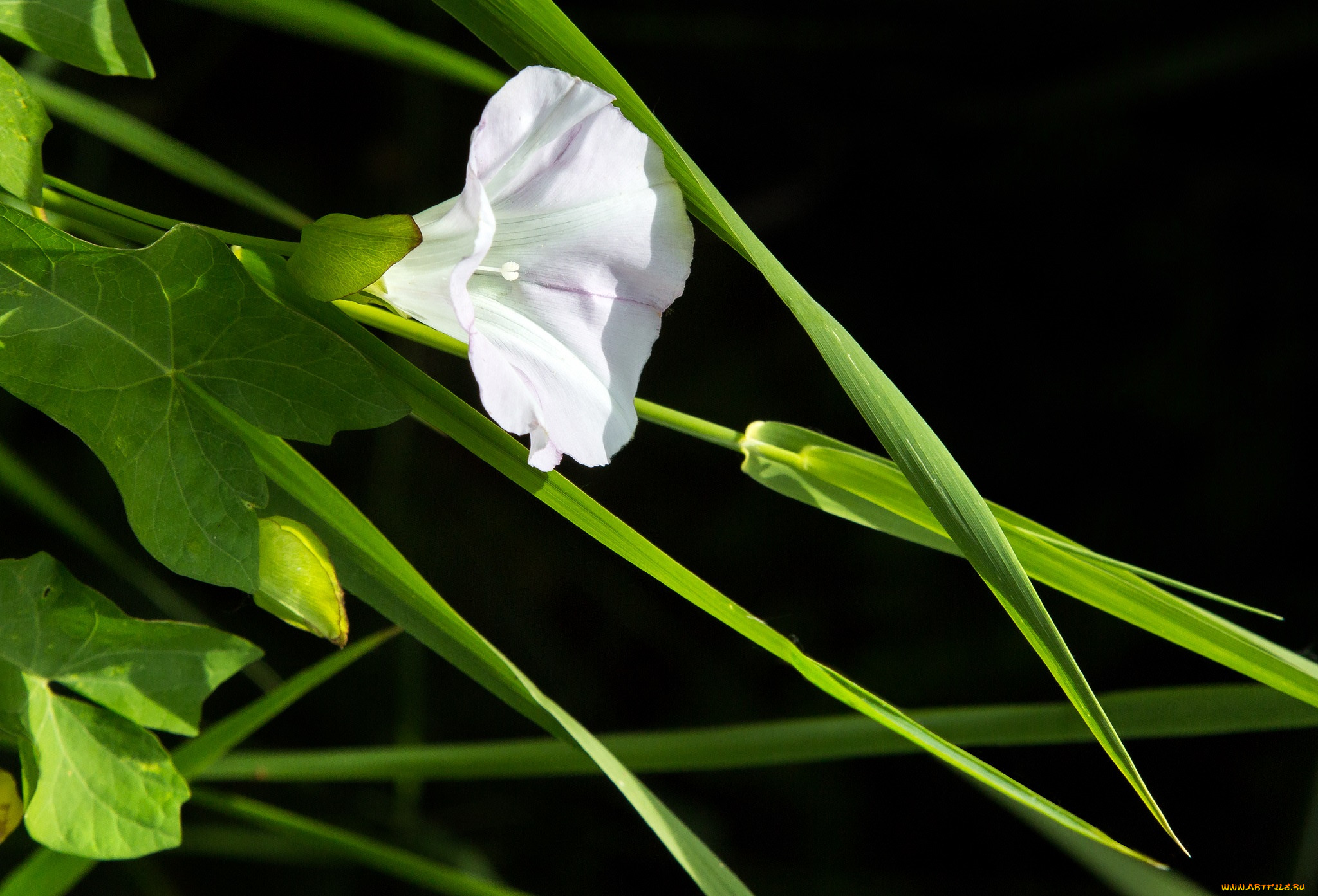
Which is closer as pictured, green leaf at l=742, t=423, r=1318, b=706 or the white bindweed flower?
the white bindweed flower

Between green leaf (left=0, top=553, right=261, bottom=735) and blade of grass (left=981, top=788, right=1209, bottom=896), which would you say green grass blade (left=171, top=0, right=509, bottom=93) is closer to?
green leaf (left=0, top=553, right=261, bottom=735)

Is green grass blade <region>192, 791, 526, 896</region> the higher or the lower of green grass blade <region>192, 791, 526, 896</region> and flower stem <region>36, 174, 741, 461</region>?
the lower

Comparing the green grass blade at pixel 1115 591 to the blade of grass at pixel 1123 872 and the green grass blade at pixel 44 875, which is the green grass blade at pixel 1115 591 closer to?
the blade of grass at pixel 1123 872

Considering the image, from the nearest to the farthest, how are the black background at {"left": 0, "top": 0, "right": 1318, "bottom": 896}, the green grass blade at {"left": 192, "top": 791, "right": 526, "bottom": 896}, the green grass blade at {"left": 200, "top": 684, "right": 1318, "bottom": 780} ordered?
1. the green grass blade at {"left": 200, "top": 684, "right": 1318, "bottom": 780}
2. the green grass blade at {"left": 192, "top": 791, "right": 526, "bottom": 896}
3. the black background at {"left": 0, "top": 0, "right": 1318, "bottom": 896}

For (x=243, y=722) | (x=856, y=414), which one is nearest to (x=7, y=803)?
(x=243, y=722)

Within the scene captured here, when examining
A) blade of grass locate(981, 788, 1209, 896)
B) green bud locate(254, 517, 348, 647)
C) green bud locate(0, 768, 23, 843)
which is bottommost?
green bud locate(0, 768, 23, 843)

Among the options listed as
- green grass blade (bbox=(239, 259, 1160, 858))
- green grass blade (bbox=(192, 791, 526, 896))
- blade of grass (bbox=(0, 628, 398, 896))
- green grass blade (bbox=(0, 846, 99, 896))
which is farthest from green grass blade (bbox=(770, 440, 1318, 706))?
green grass blade (bbox=(0, 846, 99, 896))

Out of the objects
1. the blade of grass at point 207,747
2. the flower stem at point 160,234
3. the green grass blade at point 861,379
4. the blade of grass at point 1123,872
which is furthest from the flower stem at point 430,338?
the blade of grass at point 1123,872

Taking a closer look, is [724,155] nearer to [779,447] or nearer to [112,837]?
[779,447]
